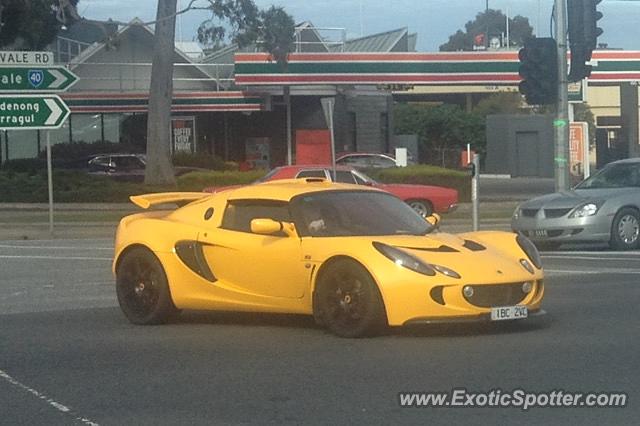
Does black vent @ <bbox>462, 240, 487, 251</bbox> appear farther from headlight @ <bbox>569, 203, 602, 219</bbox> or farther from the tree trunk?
the tree trunk

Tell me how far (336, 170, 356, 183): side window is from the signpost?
257 inches

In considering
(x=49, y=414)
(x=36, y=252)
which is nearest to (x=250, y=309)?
(x=49, y=414)

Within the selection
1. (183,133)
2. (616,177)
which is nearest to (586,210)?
(616,177)

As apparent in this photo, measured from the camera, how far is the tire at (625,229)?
20.0 metres

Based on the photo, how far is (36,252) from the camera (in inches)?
895

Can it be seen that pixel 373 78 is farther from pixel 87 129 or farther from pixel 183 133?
pixel 87 129

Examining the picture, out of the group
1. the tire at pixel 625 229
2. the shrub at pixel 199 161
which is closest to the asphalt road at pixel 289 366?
the tire at pixel 625 229


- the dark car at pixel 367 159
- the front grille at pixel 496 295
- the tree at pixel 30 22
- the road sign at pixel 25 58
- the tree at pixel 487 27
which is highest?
the tree at pixel 487 27

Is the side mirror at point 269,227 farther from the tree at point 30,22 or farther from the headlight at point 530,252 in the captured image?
the tree at point 30,22

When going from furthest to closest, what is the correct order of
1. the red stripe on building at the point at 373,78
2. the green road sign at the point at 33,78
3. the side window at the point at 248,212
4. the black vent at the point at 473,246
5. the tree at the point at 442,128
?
the tree at the point at 442,128 → the red stripe on building at the point at 373,78 → the green road sign at the point at 33,78 → the side window at the point at 248,212 → the black vent at the point at 473,246

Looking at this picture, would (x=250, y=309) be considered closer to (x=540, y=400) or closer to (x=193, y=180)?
(x=540, y=400)

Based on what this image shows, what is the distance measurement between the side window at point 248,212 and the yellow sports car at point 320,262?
0.01 metres

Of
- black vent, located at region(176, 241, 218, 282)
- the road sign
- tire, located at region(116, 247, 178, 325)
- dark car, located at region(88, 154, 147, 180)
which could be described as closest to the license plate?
black vent, located at region(176, 241, 218, 282)

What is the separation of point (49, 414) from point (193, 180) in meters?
30.3
